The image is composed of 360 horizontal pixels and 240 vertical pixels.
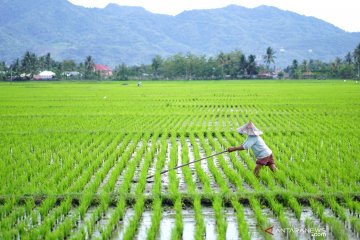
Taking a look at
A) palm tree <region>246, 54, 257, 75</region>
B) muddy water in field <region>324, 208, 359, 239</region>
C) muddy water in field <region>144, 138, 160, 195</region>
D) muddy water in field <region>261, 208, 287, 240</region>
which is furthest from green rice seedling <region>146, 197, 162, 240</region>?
palm tree <region>246, 54, 257, 75</region>

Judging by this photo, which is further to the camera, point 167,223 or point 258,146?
point 258,146

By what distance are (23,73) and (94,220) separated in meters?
76.2

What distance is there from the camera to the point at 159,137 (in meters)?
11.0

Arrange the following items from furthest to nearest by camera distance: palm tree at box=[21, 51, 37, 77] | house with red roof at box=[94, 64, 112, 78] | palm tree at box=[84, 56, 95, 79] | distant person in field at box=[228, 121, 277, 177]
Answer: house with red roof at box=[94, 64, 112, 78] → palm tree at box=[84, 56, 95, 79] → palm tree at box=[21, 51, 37, 77] → distant person in field at box=[228, 121, 277, 177]

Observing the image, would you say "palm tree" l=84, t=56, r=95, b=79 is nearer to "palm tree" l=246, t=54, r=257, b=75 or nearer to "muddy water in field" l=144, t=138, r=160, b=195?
"palm tree" l=246, t=54, r=257, b=75

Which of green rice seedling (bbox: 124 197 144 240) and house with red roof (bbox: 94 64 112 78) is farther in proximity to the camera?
house with red roof (bbox: 94 64 112 78)

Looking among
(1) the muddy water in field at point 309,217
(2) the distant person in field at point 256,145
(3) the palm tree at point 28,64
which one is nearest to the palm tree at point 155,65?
(3) the palm tree at point 28,64

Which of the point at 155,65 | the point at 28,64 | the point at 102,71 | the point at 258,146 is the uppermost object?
the point at 28,64

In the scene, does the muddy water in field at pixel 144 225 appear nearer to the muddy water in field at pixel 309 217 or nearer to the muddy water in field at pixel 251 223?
the muddy water in field at pixel 251 223

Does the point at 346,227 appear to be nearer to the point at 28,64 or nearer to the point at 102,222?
the point at 102,222

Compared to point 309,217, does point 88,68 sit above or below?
above

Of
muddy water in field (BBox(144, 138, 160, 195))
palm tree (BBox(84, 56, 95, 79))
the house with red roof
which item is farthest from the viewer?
the house with red roof

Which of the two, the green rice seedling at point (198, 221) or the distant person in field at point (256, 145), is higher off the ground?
the distant person in field at point (256, 145)

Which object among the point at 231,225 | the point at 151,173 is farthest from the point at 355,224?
Answer: the point at 151,173
